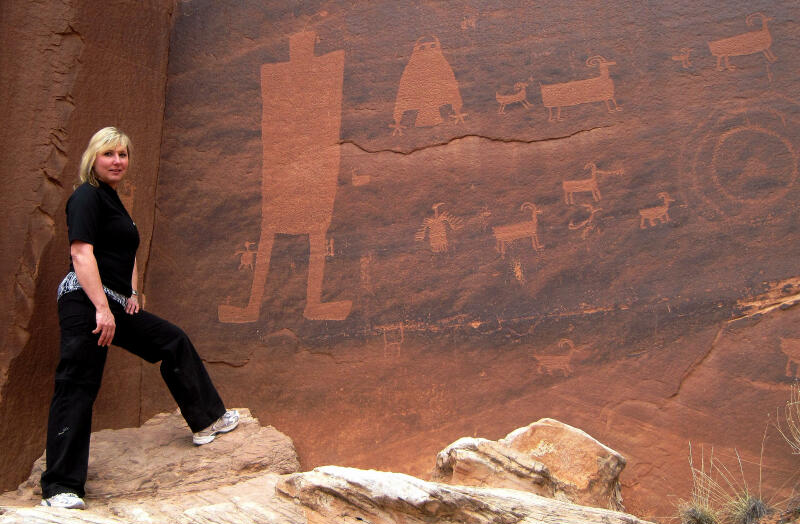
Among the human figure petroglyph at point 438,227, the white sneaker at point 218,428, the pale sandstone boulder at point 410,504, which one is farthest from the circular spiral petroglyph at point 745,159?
the white sneaker at point 218,428

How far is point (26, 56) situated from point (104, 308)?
4.73 feet

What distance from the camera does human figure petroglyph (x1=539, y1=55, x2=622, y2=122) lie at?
350 cm

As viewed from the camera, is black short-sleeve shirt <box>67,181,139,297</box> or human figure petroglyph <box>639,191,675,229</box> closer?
black short-sleeve shirt <box>67,181,139,297</box>

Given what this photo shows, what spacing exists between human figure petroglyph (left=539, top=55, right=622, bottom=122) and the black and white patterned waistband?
211 cm

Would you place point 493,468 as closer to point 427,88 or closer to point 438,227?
point 438,227

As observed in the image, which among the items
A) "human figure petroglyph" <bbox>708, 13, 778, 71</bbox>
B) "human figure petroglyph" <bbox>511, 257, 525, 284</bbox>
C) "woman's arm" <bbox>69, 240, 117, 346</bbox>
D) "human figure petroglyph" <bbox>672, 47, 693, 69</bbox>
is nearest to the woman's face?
"woman's arm" <bbox>69, 240, 117, 346</bbox>

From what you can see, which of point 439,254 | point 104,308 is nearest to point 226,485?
point 104,308

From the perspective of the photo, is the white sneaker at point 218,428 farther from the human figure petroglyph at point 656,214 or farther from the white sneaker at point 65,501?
the human figure petroglyph at point 656,214

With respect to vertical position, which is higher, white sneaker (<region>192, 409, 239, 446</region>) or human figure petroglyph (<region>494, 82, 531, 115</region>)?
human figure petroglyph (<region>494, 82, 531, 115</region>)

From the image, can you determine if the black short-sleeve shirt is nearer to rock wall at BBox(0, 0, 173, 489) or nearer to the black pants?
the black pants

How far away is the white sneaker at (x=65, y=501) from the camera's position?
7.91 ft

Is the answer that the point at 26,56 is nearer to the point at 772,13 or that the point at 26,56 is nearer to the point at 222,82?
the point at 222,82

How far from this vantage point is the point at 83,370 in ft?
8.41

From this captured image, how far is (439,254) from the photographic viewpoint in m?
3.49
